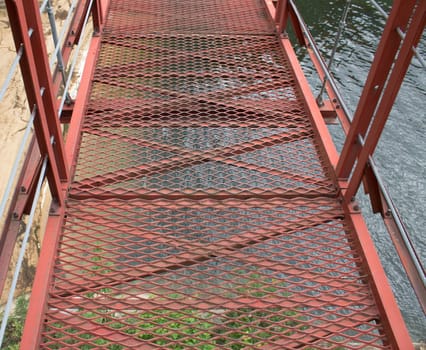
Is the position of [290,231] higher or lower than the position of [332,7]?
higher

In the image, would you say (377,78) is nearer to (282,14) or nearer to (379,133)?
(379,133)

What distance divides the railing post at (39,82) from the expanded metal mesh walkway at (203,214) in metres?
0.33

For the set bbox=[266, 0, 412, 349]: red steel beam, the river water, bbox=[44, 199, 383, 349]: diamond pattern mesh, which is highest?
Result: bbox=[266, 0, 412, 349]: red steel beam

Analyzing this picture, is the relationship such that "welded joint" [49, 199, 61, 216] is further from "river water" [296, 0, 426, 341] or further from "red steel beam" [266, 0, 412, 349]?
"river water" [296, 0, 426, 341]

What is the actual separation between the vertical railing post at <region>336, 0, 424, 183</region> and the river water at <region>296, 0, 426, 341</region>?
5.69 m

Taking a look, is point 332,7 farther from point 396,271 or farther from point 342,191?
point 342,191

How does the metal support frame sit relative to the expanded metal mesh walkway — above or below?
above

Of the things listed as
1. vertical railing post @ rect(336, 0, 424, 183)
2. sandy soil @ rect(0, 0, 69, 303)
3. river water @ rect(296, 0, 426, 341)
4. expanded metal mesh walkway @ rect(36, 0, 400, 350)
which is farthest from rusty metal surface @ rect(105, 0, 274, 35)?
river water @ rect(296, 0, 426, 341)

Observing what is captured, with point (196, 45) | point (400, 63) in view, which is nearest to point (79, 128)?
point (196, 45)

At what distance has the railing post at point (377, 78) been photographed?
208 centimetres

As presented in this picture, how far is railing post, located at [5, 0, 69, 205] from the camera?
6.02 feet

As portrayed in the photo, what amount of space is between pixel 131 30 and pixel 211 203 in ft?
7.95

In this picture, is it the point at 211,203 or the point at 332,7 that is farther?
the point at 332,7

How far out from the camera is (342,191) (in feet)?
8.92
